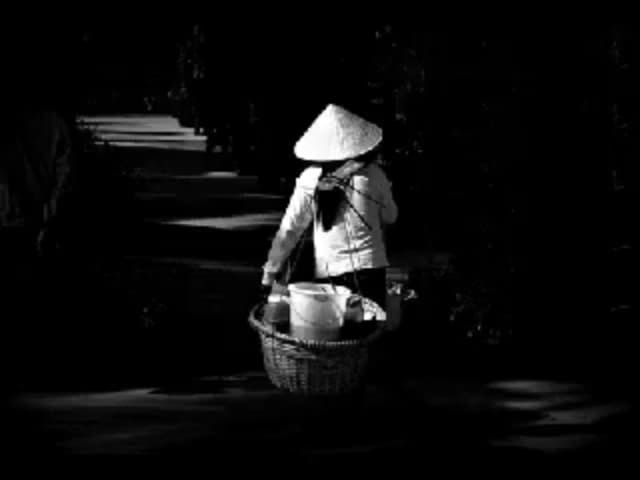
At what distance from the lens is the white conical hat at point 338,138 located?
624cm

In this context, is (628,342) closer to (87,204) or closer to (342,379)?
(342,379)

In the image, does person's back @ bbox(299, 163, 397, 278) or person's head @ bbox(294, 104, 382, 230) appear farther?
person's back @ bbox(299, 163, 397, 278)

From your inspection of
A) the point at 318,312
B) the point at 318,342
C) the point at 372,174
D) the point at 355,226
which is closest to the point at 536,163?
the point at 372,174

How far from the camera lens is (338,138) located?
6285 millimetres

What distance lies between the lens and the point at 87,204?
349 inches

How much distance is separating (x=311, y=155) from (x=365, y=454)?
5.93 ft

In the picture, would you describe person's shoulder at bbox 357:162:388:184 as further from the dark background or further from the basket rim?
the dark background

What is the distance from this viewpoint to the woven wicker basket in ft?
19.1

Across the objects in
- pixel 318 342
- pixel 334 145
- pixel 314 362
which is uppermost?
pixel 334 145

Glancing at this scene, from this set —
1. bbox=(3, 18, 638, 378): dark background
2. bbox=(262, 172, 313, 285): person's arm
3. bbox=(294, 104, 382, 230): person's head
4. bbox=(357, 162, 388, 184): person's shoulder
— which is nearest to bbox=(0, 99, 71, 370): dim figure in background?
bbox=(3, 18, 638, 378): dark background

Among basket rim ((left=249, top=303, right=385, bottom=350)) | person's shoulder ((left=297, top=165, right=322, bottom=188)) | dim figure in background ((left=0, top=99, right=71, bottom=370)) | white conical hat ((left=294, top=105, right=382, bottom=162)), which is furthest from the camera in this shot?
dim figure in background ((left=0, top=99, right=71, bottom=370))

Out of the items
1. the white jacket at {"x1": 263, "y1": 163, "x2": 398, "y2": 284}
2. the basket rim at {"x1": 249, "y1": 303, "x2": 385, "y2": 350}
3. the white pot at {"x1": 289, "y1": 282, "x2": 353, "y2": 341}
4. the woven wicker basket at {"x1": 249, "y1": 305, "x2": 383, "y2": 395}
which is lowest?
the woven wicker basket at {"x1": 249, "y1": 305, "x2": 383, "y2": 395}

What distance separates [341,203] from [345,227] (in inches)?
6.1

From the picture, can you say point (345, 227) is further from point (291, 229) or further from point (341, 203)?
point (291, 229)
